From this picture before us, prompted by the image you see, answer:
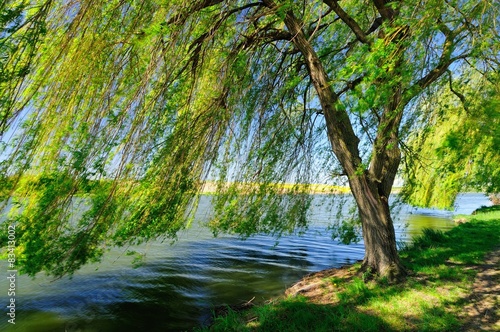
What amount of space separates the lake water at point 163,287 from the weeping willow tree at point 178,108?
1057mm

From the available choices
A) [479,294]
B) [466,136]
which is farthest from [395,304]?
[466,136]

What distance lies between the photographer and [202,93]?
16.2 ft

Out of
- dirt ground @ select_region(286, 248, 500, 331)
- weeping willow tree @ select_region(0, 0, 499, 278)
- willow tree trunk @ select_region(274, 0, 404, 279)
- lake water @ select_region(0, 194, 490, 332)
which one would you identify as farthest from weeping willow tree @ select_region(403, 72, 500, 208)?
lake water @ select_region(0, 194, 490, 332)

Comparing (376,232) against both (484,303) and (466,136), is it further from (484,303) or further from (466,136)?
(466,136)

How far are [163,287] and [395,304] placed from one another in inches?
215

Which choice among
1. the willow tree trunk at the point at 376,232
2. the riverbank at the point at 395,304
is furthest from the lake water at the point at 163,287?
the willow tree trunk at the point at 376,232

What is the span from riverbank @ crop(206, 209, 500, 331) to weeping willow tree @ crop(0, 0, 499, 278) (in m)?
0.57

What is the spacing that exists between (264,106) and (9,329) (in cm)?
581

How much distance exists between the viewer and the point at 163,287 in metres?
7.93

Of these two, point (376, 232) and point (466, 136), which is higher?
point (466, 136)

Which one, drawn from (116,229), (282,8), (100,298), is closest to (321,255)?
(100,298)

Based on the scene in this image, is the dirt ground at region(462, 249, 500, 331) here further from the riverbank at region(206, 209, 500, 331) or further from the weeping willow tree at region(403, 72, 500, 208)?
the weeping willow tree at region(403, 72, 500, 208)

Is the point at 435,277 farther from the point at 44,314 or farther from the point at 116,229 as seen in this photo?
the point at 44,314

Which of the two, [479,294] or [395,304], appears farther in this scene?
[479,294]
